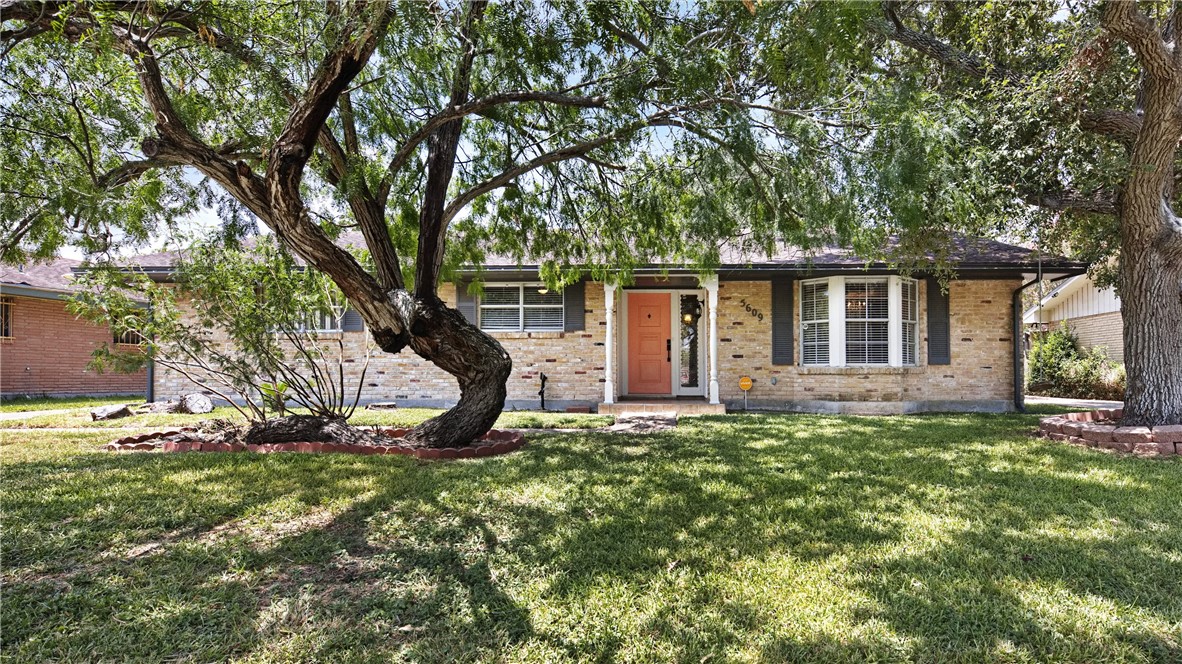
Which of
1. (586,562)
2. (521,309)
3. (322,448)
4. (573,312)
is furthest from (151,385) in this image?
(586,562)

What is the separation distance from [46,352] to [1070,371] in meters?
25.9

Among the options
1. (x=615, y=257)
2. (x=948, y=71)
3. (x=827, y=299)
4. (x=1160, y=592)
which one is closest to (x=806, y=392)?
(x=827, y=299)

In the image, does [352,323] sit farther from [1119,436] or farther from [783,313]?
[1119,436]

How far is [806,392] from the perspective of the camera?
10344mm

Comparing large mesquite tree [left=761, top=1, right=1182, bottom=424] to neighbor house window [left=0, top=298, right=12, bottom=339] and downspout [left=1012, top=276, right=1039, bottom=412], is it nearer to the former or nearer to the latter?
downspout [left=1012, top=276, right=1039, bottom=412]

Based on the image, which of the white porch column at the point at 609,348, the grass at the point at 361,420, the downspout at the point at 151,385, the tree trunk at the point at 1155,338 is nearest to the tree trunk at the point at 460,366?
the grass at the point at 361,420

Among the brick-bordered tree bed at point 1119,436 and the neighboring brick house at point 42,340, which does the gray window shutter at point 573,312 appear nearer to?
the brick-bordered tree bed at point 1119,436

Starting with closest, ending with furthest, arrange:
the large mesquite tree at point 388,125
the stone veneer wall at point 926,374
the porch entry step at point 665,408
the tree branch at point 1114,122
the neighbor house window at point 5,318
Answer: the large mesquite tree at point 388,125 < the tree branch at point 1114,122 < the porch entry step at point 665,408 < the stone veneer wall at point 926,374 < the neighbor house window at point 5,318

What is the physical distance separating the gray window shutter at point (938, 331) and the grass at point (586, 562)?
18.2 ft

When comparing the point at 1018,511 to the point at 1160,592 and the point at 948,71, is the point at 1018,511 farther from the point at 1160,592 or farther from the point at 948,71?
the point at 948,71

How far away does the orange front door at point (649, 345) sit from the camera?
446 inches

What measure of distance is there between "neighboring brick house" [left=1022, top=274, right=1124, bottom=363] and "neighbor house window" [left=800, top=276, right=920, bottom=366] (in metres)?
5.86

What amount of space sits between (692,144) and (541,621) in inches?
189

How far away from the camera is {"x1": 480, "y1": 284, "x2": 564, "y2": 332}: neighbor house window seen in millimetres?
10758
